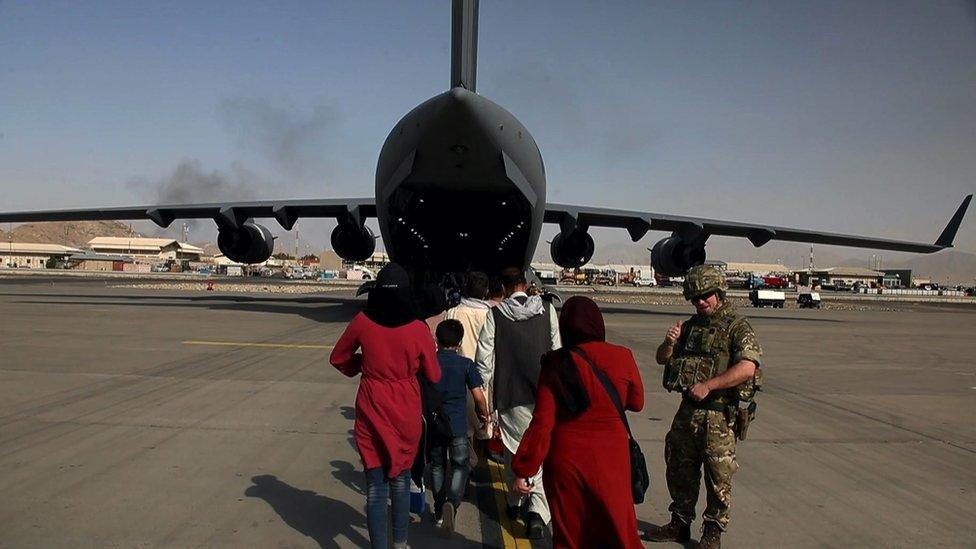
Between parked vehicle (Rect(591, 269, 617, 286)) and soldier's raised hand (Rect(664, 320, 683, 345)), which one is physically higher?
soldier's raised hand (Rect(664, 320, 683, 345))

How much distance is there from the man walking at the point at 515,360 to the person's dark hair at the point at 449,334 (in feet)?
0.55

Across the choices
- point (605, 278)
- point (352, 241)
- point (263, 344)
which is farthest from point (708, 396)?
point (605, 278)

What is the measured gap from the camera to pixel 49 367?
8914 millimetres

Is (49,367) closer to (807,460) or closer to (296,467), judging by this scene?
(296,467)

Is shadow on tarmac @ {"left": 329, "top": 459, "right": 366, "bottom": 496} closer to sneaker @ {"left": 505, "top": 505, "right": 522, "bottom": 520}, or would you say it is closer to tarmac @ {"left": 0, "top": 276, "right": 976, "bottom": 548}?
tarmac @ {"left": 0, "top": 276, "right": 976, "bottom": 548}

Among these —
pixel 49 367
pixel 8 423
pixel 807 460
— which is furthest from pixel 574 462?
pixel 49 367

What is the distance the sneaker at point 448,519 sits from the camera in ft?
12.7

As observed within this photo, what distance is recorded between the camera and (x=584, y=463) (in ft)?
9.14

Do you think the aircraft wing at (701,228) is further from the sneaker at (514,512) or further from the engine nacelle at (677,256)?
the sneaker at (514,512)

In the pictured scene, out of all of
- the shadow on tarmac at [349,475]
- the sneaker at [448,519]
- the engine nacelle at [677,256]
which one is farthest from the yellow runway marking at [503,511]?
the engine nacelle at [677,256]

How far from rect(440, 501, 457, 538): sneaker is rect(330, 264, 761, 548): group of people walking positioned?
2cm

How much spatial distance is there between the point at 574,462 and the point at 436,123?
9.16m

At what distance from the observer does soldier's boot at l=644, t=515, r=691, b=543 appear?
392cm

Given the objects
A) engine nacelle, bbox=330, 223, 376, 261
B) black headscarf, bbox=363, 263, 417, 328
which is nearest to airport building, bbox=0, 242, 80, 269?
engine nacelle, bbox=330, 223, 376, 261
